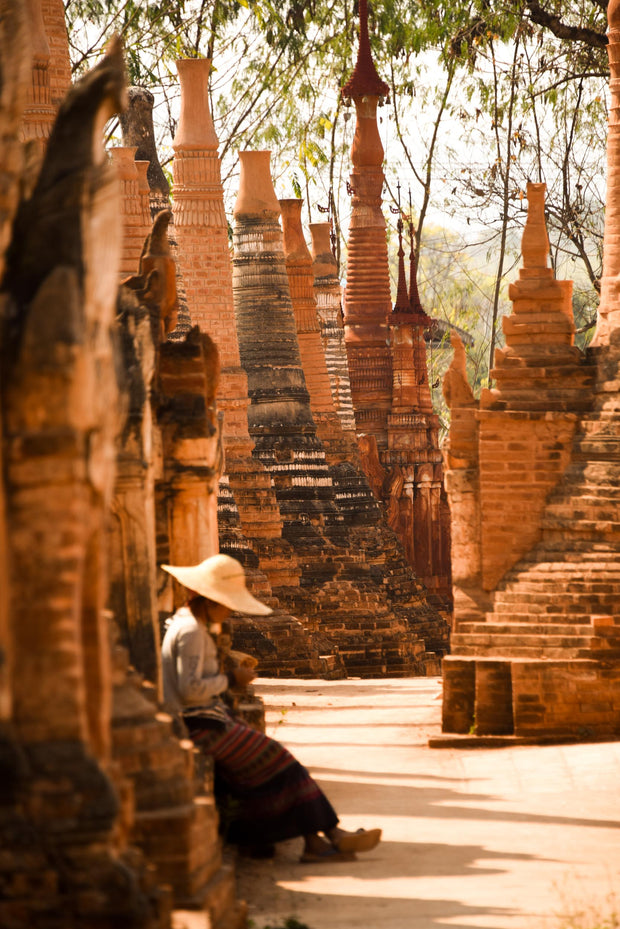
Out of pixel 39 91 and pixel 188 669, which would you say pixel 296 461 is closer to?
pixel 39 91

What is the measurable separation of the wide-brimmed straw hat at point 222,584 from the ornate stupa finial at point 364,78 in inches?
849

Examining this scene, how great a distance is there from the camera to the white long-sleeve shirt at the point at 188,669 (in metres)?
7.06

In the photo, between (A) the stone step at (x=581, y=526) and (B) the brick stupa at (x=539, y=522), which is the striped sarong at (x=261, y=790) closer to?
(B) the brick stupa at (x=539, y=522)

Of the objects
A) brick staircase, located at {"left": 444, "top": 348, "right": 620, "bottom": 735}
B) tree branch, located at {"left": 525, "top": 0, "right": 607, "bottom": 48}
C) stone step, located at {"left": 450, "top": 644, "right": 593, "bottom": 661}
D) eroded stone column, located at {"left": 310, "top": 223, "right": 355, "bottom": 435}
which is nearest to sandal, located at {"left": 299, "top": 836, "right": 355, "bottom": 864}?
brick staircase, located at {"left": 444, "top": 348, "right": 620, "bottom": 735}

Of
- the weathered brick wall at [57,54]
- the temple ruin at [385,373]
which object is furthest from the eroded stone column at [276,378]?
the weathered brick wall at [57,54]

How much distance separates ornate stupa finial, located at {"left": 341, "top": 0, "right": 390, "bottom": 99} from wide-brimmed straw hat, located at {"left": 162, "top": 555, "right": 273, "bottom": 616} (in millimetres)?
21552

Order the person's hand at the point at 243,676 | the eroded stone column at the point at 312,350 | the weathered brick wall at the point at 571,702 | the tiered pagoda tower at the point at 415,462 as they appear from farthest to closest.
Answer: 1. the tiered pagoda tower at the point at 415,462
2. the eroded stone column at the point at 312,350
3. the weathered brick wall at the point at 571,702
4. the person's hand at the point at 243,676

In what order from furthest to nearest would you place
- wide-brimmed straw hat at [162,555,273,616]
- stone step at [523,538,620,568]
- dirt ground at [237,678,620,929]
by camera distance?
stone step at [523,538,620,568], wide-brimmed straw hat at [162,555,273,616], dirt ground at [237,678,620,929]

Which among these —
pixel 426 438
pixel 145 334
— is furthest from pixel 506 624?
pixel 426 438

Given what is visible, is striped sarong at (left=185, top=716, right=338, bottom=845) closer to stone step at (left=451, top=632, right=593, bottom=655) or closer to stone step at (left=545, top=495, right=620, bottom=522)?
stone step at (left=451, top=632, right=593, bottom=655)

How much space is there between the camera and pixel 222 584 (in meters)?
7.10

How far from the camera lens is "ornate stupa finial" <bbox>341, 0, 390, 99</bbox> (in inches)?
1086

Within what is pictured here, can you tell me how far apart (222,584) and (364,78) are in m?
21.9

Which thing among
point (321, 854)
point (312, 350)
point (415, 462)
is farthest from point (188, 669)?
point (415, 462)
